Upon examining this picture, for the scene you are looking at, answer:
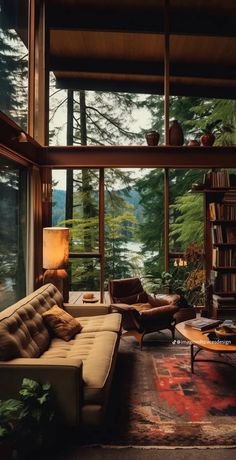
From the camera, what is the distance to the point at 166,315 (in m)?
4.60

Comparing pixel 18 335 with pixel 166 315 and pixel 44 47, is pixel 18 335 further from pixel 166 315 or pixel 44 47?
pixel 44 47

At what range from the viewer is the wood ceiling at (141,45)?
595cm

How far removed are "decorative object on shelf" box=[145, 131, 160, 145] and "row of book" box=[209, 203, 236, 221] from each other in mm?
1299

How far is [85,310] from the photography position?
4.45m

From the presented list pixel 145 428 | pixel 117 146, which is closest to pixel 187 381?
pixel 145 428

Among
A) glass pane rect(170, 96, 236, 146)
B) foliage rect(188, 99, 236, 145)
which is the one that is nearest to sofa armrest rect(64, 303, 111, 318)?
glass pane rect(170, 96, 236, 146)

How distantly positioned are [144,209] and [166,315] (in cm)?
205

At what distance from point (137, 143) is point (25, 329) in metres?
3.83

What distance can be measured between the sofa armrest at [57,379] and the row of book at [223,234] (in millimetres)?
3553

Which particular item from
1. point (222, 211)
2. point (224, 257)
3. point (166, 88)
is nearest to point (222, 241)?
point (224, 257)

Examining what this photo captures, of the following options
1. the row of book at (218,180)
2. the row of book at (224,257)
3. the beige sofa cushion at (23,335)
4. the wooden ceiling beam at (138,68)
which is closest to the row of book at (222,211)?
the row of book at (218,180)

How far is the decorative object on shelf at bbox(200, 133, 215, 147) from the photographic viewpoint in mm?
5652

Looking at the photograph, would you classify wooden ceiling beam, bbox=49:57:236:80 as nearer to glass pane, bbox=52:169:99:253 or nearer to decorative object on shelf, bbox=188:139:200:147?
decorative object on shelf, bbox=188:139:200:147

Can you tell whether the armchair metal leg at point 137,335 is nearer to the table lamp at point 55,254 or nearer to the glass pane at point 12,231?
the table lamp at point 55,254
